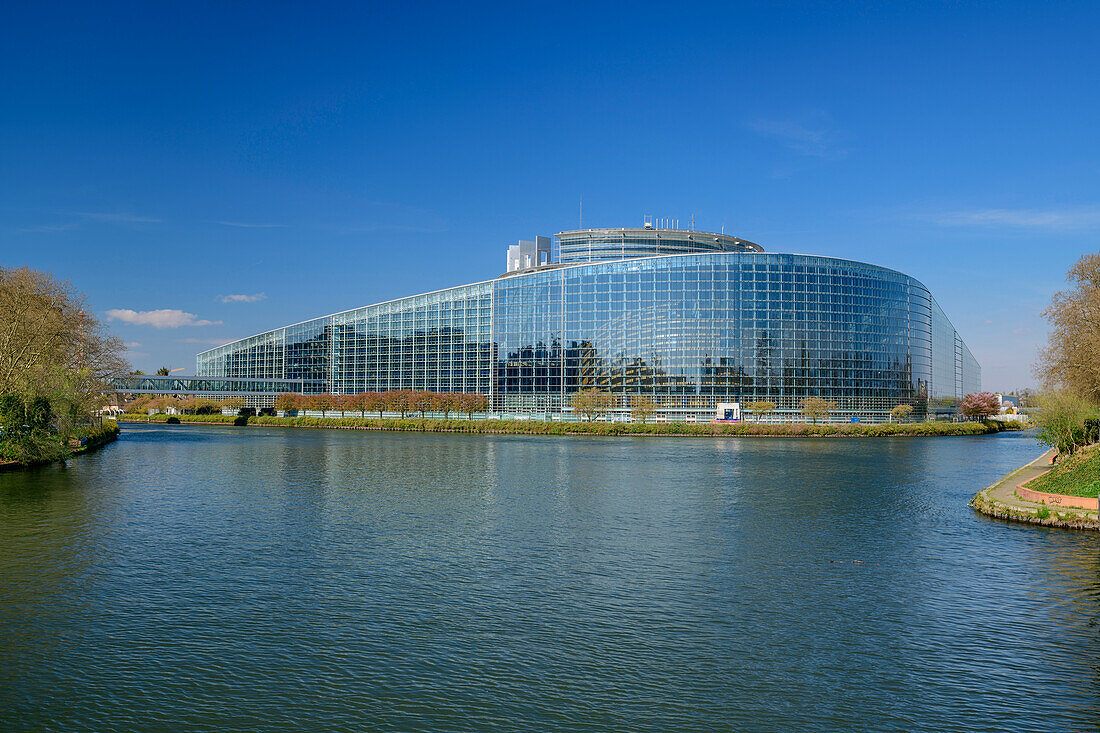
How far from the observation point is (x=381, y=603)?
2347 cm

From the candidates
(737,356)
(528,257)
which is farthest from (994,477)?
(528,257)

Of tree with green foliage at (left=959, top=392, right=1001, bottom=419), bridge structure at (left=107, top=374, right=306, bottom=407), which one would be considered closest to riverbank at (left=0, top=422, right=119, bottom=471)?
bridge structure at (left=107, top=374, right=306, bottom=407)

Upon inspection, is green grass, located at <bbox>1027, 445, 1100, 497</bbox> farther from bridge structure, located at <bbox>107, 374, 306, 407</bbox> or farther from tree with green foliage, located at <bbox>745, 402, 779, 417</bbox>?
bridge structure, located at <bbox>107, 374, 306, 407</bbox>

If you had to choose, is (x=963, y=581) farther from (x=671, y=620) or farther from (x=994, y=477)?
(x=994, y=477)

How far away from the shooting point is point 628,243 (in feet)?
505

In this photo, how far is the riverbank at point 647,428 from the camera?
120 meters

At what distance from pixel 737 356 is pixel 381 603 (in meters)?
115

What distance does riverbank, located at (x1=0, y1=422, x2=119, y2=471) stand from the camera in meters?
59.0

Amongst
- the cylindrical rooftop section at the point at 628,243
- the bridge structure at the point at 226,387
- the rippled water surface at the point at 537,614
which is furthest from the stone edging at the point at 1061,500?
the bridge structure at the point at 226,387

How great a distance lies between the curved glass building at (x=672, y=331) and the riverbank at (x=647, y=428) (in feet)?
29.0

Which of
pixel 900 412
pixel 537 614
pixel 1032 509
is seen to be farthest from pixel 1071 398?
pixel 900 412

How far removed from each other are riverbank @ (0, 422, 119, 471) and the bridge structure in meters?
65.3

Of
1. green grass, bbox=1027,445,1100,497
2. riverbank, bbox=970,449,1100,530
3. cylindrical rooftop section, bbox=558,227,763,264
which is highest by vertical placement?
cylindrical rooftop section, bbox=558,227,763,264

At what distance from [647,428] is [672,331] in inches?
842
